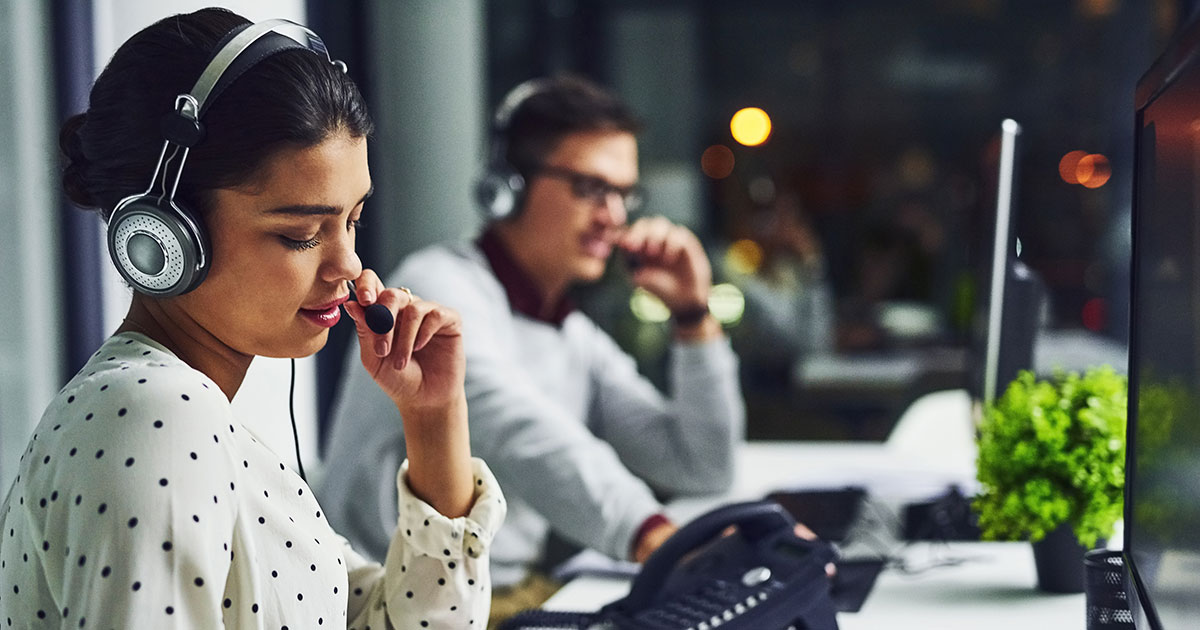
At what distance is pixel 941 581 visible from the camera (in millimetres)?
1469

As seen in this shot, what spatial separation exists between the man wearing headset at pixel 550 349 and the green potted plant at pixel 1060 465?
565 millimetres

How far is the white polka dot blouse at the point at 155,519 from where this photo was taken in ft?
2.34

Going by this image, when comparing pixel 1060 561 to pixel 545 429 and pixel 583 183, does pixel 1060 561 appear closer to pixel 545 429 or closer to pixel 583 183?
pixel 545 429

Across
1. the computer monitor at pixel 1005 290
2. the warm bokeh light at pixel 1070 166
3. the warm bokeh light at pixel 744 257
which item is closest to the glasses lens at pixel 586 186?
the computer monitor at pixel 1005 290

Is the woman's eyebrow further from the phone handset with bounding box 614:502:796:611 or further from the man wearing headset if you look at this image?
the man wearing headset

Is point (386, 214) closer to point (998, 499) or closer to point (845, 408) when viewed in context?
point (998, 499)

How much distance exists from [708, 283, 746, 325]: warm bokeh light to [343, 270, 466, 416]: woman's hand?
3.97m

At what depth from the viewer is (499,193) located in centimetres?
200

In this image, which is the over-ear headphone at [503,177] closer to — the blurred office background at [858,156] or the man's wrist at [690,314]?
the man's wrist at [690,314]

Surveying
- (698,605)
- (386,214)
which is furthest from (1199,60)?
(386,214)

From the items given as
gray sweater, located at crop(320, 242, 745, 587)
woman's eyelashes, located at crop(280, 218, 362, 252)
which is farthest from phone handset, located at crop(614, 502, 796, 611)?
woman's eyelashes, located at crop(280, 218, 362, 252)

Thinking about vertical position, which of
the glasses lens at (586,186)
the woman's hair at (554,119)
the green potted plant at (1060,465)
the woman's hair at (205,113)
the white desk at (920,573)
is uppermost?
the woman's hair at (554,119)

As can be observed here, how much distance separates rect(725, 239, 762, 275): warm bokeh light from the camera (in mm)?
5164

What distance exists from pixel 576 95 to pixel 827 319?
11.3ft
